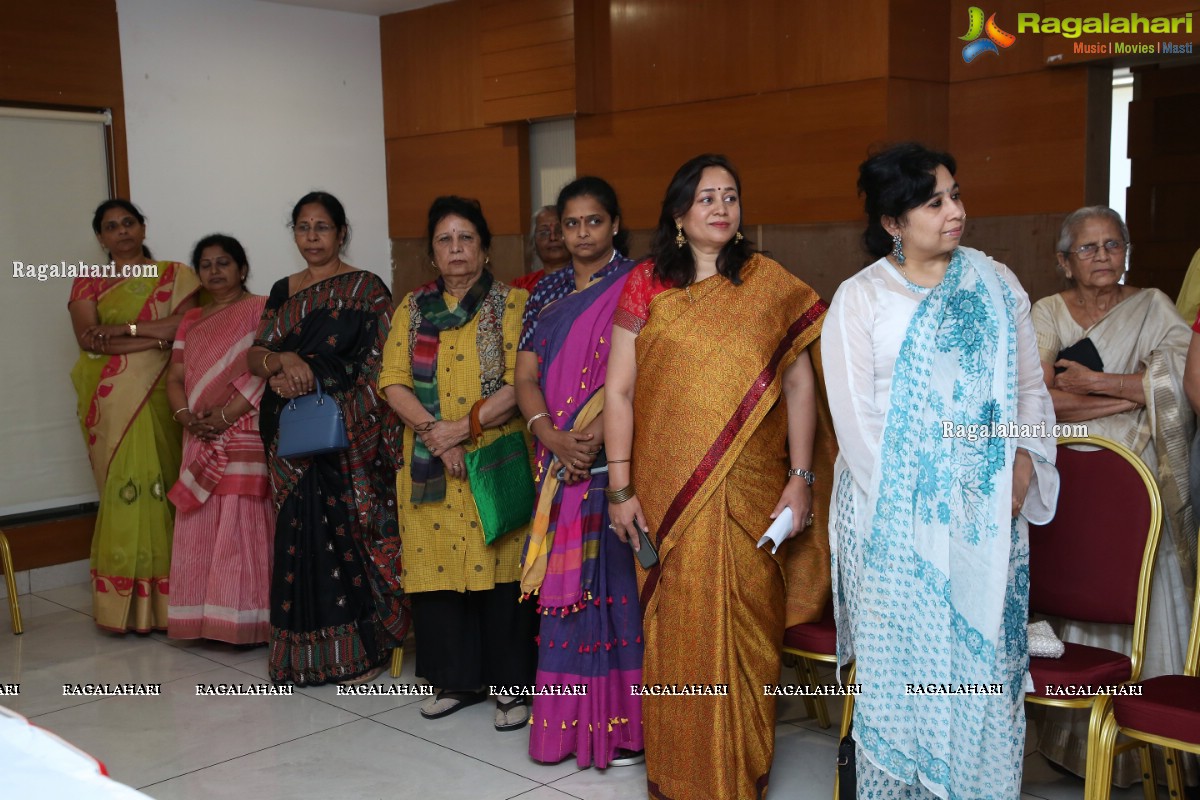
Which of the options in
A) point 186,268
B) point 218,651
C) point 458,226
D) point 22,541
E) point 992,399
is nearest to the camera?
point 992,399

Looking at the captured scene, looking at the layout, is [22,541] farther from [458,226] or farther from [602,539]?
[602,539]

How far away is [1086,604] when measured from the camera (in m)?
2.64

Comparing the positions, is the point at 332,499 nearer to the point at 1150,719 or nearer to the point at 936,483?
the point at 936,483

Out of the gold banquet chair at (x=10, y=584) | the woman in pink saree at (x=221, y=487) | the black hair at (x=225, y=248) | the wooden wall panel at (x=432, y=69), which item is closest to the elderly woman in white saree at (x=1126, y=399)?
the woman in pink saree at (x=221, y=487)

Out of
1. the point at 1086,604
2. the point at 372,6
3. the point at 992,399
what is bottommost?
the point at 1086,604

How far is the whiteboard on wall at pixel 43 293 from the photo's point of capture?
5098mm

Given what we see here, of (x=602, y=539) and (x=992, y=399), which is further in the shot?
(x=602, y=539)

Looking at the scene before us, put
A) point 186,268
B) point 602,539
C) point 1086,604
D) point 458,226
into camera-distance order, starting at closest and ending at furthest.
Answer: point 1086,604, point 602,539, point 458,226, point 186,268

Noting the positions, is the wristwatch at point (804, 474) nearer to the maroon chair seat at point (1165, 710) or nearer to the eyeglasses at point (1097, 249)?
the maroon chair seat at point (1165, 710)

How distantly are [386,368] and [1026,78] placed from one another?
107 inches

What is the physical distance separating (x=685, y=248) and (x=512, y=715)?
4.92ft

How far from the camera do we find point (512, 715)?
3.40 meters

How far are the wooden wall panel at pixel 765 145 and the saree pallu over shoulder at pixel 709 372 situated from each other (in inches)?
78.5

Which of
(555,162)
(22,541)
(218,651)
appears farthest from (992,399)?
(22,541)
